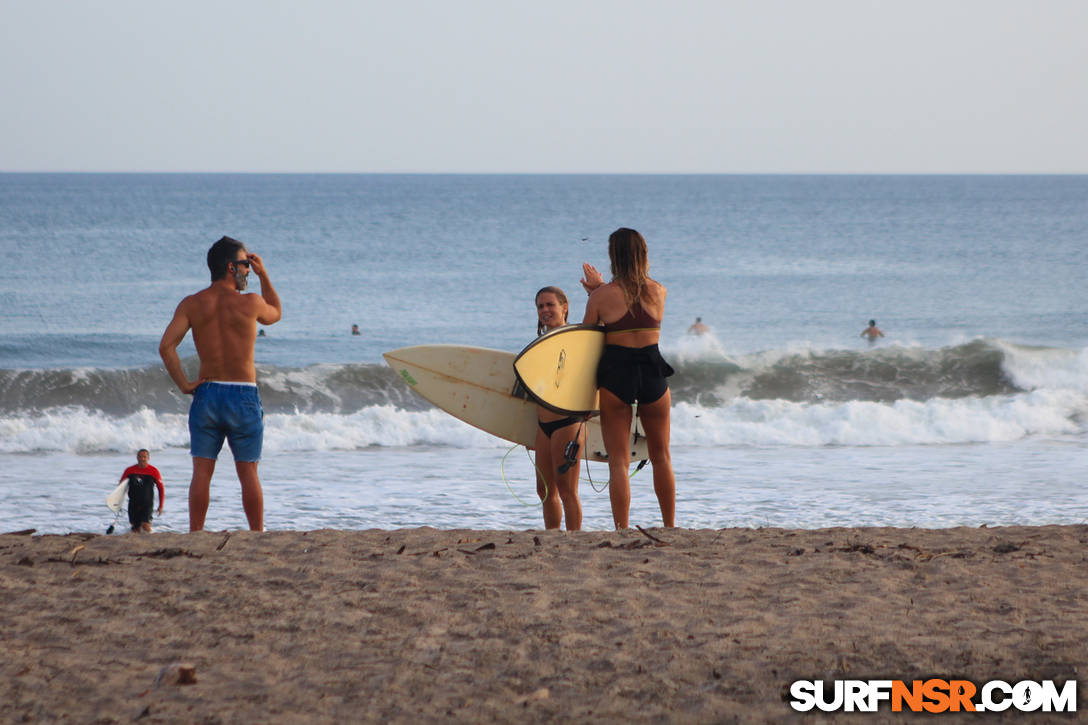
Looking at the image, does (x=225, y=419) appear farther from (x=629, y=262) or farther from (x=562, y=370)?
(x=629, y=262)

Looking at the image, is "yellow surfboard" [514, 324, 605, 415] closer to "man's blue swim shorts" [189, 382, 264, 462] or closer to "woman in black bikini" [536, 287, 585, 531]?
"woman in black bikini" [536, 287, 585, 531]

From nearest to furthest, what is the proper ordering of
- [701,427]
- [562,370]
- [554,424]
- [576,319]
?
[562,370]
[554,424]
[701,427]
[576,319]

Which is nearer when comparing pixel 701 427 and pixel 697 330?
pixel 701 427

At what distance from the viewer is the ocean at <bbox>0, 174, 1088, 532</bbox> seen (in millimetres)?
8812

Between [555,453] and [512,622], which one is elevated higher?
[555,453]

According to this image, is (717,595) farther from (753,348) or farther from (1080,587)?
(753,348)

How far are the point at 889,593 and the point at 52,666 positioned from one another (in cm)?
295

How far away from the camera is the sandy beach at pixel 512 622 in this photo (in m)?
3.16

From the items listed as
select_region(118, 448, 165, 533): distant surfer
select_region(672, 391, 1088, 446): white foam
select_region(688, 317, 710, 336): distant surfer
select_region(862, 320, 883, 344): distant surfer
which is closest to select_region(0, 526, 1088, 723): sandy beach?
select_region(118, 448, 165, 533): distant surfer

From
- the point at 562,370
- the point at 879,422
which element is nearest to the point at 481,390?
the point at 562,370

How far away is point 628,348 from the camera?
5316 mm

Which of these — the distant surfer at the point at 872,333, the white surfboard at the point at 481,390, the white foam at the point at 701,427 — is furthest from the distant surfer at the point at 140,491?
the distant surfer at the point at 872,333

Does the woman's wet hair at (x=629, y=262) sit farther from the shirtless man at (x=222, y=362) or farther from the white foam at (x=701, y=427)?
the white foam at (x=701, y=427)

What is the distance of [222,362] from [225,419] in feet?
0.89
